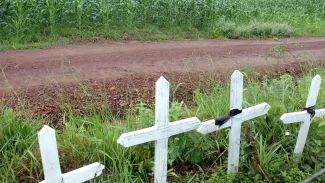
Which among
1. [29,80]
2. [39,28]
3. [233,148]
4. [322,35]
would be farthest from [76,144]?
[322,35]

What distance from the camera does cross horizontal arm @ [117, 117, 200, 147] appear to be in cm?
269

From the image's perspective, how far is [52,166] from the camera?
2.38m

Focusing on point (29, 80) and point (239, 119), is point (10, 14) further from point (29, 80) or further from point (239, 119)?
point (239, 119)

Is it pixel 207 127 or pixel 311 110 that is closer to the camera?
pixel 207 127

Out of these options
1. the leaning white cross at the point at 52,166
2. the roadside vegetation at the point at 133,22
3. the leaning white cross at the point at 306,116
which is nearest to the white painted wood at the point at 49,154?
the leaning white cross at the point at 52,166

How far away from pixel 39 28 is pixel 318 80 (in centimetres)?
800

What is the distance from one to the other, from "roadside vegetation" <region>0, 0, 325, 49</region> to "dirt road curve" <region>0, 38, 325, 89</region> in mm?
863

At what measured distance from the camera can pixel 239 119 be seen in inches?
132

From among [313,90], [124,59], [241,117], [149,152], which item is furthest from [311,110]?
[124,59]

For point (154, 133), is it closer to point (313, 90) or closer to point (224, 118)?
point (224, 118)

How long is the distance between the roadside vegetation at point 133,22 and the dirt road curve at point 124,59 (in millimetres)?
863

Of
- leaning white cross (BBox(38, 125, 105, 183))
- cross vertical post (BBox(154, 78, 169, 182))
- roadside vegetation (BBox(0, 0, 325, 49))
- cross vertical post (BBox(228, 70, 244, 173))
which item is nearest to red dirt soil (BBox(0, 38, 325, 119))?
roadside vegetation (BBox(0, 0, 325, 49))

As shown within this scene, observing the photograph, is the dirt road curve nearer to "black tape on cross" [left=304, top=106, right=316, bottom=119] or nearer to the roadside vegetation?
the roadside vegetation

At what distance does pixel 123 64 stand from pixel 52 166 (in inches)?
203
